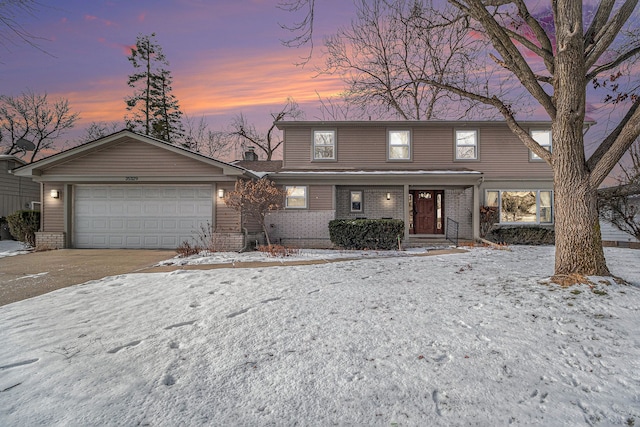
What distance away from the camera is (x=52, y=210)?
41.7ft

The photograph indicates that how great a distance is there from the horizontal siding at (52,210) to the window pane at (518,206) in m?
17.7

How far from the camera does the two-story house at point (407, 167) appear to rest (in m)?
14.5

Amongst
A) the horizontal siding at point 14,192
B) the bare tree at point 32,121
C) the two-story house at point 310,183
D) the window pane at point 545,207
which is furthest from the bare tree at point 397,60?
the bare tree at point 32,121

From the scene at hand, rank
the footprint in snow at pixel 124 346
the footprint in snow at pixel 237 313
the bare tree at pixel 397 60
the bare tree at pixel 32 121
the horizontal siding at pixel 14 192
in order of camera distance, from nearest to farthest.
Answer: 1. the footprint in snow at pixel 124 346
2. the footprint in snow at pixel 237 313
3. the horizontal siding at pixel 14 192
4. the bare tree at pixel 397 60
5. the bare tree at pixel 32 121

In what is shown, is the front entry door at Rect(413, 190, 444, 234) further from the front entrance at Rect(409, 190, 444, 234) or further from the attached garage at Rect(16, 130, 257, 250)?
the attached garage at Rect(16, 130, 257, 250)

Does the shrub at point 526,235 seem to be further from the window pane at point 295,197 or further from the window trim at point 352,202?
the window pane at point 295,197

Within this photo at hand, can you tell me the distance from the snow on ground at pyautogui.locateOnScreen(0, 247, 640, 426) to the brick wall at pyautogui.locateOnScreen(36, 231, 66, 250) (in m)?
8.56

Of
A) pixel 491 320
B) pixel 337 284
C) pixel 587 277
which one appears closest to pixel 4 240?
pixel 337 284

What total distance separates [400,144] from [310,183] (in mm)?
4495

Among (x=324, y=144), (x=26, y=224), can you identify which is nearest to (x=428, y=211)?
(x=324, y=144)

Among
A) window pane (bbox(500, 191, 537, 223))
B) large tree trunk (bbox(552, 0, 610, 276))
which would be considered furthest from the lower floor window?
large tree trunk (bbox(552, 0, 610, 276))

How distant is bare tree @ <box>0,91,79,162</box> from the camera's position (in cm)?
2556

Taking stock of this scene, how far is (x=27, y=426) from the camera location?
245cm

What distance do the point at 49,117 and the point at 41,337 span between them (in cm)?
3054
